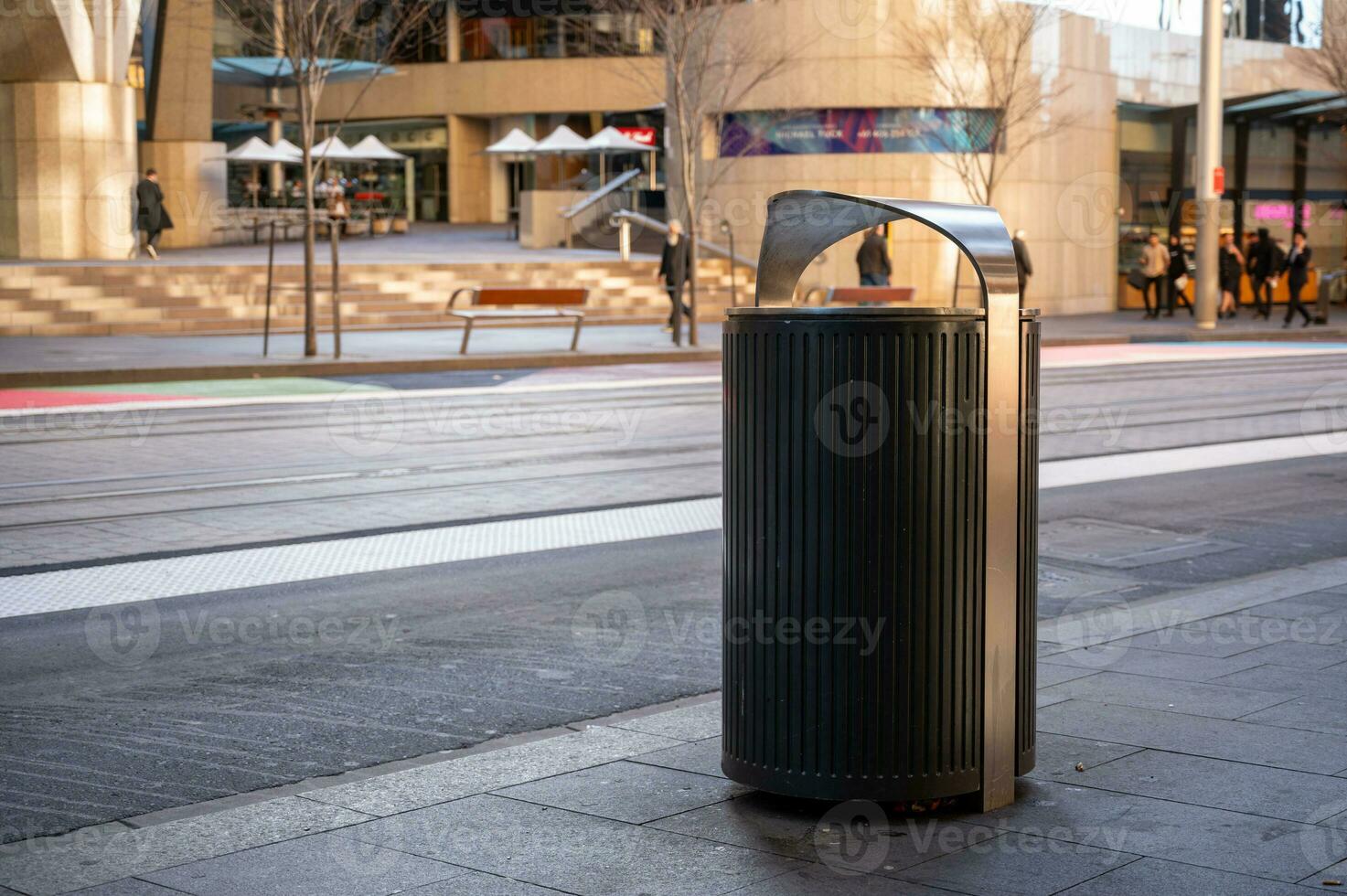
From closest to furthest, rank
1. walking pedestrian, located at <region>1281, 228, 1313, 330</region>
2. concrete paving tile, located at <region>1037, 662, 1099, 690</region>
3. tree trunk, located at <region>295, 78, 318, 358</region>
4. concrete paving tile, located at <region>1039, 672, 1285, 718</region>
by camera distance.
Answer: concrete paving tile, located at <region>1039, 672, 1285, 718</region>, concrete paving tile, located at <region>1037, 662, 1099, 690</region>, tree trunk, located at <region>295, 78, 318, 358</region>, walking pedestrian, located at <region>1281, 228, 1313, 330</region>

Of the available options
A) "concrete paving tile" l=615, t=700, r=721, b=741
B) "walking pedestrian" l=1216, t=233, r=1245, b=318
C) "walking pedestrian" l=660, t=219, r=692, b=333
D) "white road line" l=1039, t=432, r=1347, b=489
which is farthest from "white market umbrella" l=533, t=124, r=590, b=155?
"concrete paving tile" l=615, t=700, r=721, b=741

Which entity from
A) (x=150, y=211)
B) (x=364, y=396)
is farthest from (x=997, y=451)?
(x=150, y=211)

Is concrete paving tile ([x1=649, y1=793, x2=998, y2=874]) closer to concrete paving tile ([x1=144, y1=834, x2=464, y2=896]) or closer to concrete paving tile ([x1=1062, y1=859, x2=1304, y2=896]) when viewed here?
concrete paving tile ([x1=1062, y1=859, x2=1304, y2=896])

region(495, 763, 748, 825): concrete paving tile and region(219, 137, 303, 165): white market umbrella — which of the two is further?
region(219, 137, 303, 165): white market umbrella

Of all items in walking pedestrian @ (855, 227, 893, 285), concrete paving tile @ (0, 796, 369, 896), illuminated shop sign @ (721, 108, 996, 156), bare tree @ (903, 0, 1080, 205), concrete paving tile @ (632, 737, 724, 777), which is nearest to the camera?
concrete paving tile @ (0, 796, 369, 896)

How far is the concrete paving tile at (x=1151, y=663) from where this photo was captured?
5555mm

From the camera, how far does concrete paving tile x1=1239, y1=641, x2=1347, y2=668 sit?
18.6 feet

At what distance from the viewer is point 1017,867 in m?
3.68

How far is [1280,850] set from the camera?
371 centimetres

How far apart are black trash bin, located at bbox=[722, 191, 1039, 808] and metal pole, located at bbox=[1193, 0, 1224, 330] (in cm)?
2629

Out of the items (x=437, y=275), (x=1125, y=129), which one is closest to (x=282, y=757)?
(x=437, y=275)

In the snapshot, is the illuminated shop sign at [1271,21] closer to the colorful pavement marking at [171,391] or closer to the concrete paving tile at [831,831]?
the colorful pavement marking at [171,391]

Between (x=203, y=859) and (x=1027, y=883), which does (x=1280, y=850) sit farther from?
(x=203, y=859)

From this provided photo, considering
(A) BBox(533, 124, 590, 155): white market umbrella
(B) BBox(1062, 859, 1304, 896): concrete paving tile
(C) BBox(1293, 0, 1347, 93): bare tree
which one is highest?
(C) BBox(1293, 0, 1347, 93): bare tree
